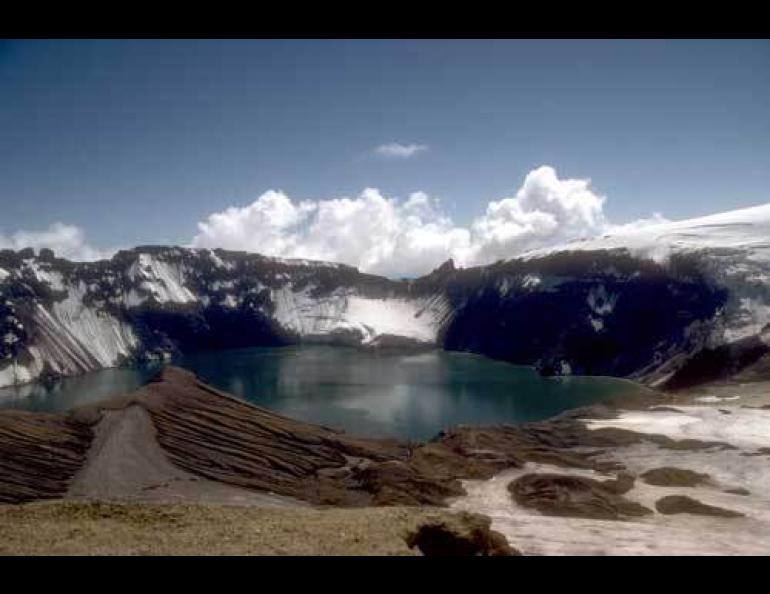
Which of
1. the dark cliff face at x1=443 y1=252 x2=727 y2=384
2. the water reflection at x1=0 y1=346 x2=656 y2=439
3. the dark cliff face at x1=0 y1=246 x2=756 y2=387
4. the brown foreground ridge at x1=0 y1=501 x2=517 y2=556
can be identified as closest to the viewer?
the brown foreground ridge at x1=0 y1=501 x2=517 y2=556

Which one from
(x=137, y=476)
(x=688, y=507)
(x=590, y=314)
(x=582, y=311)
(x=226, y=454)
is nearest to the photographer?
(x=137, y=476)

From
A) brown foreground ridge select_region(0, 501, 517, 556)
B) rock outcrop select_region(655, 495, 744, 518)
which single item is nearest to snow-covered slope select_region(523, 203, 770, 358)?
rock outcrop select_region(655, 495, 744, 518)

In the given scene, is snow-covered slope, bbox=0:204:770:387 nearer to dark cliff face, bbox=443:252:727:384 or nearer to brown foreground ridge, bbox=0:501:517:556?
dark cliff face, bbox=443:252:727:384

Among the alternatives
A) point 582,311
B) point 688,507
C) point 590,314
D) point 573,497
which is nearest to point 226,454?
point 573,497

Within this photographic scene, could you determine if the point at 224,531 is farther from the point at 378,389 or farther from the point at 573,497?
the point at 378,389

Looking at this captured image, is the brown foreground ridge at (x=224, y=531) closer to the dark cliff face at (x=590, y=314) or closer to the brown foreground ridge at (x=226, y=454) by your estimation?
the brown foreground ridge at (x=226, y=454)

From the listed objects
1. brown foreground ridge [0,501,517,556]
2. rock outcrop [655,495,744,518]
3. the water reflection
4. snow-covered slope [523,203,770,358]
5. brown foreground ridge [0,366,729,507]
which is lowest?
the water reflection

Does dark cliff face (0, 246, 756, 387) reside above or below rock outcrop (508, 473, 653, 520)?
above

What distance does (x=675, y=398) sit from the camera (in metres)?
87.4

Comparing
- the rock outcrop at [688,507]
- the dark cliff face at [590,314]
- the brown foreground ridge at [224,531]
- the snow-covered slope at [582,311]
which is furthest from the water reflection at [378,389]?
the brown foreground ridge at [224,531]

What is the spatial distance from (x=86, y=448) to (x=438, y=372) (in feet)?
330

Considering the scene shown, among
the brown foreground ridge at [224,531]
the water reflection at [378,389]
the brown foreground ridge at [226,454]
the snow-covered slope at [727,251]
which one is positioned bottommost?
A: the water reflection at [378,389]

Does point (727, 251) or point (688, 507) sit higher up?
point (727, 251)
